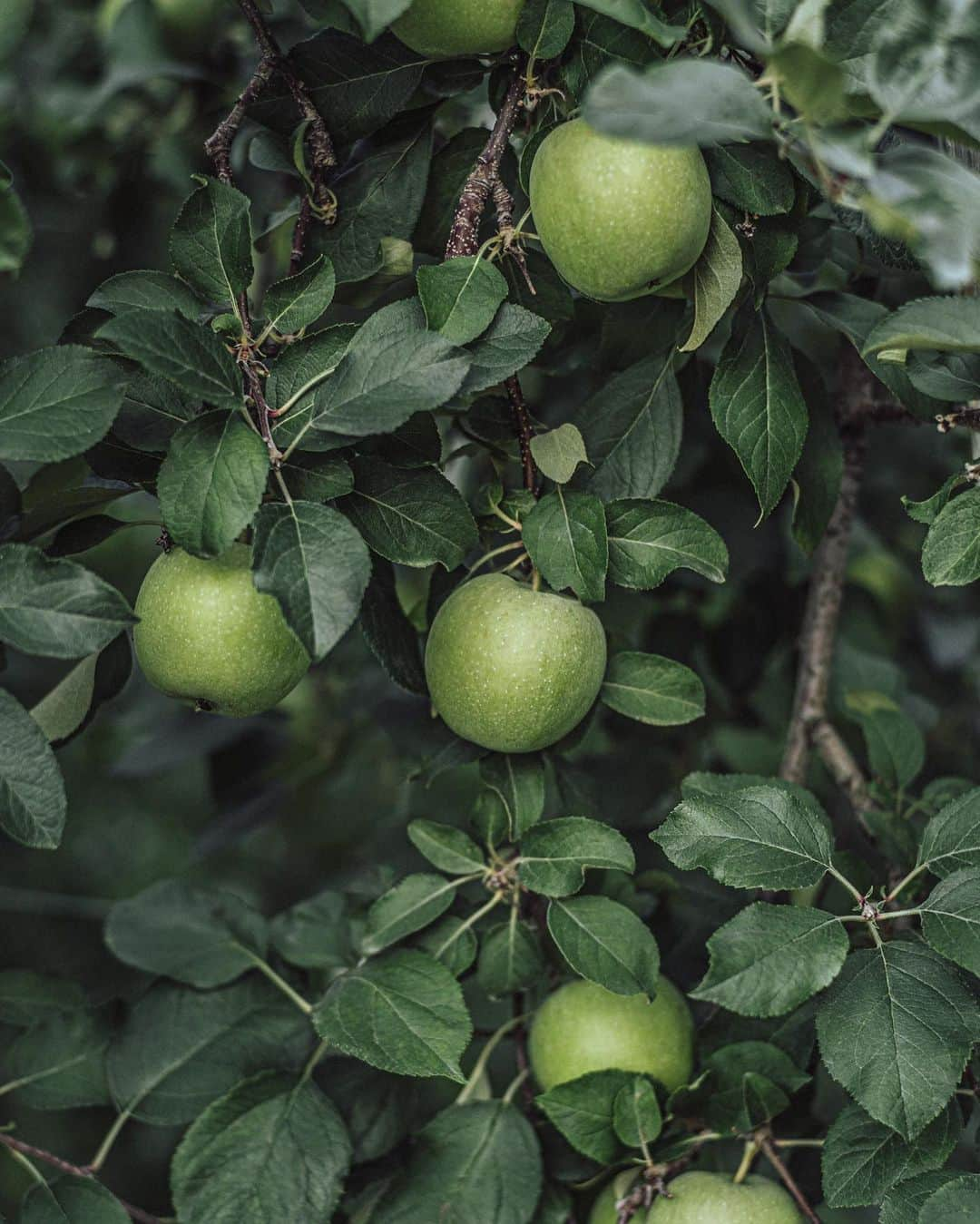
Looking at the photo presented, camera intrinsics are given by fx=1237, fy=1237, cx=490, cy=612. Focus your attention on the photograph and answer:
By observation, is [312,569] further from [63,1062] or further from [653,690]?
[63,1062]

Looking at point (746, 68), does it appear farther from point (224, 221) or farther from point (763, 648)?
point (763, 648)

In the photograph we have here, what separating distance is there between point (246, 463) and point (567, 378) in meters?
0.71

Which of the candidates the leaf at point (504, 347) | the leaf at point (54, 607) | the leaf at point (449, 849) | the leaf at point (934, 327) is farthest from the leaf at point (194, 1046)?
the leaf at point (934, 327)

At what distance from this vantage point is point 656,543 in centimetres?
78

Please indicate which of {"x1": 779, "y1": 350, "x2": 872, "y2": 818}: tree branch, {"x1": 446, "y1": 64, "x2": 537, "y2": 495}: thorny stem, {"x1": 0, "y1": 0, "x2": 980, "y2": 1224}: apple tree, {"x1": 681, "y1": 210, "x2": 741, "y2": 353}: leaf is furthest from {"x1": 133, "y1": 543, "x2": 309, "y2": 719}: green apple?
{"x1": 779, "y1": 350, "x2": 872, "y2": 818}: tree branch

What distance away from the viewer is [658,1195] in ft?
2.54

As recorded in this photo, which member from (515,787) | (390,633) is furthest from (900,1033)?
(390,633)

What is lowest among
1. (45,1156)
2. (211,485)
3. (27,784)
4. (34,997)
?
(34,997)

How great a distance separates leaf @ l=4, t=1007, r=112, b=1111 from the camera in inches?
38.3

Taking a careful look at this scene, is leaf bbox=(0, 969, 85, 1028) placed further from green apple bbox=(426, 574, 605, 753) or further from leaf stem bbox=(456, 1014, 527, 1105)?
green apple bbox=(426, 574, 605, 753)

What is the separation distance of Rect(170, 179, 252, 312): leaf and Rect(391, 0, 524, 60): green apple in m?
0.15

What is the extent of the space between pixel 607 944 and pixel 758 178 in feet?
1.56

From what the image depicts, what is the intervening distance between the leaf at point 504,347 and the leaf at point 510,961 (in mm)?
377

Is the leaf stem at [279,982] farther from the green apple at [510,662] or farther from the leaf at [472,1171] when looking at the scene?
the green apple at [510,662]
